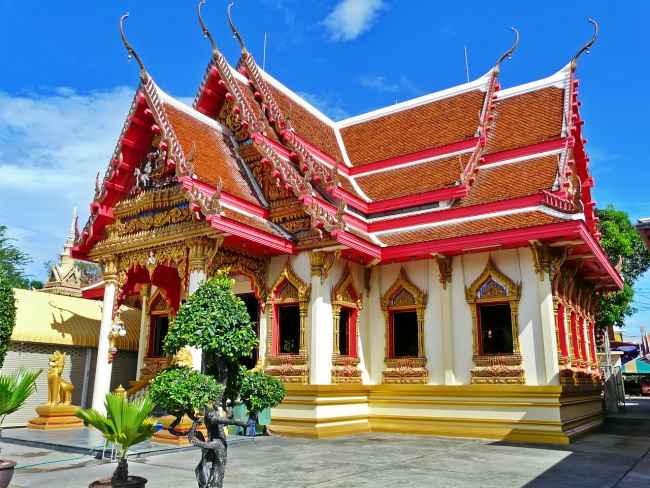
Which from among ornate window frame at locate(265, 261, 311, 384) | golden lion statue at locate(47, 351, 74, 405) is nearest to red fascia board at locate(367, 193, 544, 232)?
ornate window frame at locate(265, 261, 311, 384)

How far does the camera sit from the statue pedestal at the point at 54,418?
1084 centimetres

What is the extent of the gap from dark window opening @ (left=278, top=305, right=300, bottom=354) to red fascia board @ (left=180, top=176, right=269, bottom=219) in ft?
6.46

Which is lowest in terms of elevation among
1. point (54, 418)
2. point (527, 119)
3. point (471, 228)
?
point (54, 418)

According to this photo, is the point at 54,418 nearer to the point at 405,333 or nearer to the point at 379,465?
the point at 379,465

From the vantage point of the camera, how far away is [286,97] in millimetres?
15203

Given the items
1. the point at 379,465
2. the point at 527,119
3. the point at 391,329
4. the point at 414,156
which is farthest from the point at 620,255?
the point at 379,465

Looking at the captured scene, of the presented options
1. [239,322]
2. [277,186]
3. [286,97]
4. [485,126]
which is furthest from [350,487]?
[286,97]

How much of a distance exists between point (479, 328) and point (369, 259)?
2.59 metres

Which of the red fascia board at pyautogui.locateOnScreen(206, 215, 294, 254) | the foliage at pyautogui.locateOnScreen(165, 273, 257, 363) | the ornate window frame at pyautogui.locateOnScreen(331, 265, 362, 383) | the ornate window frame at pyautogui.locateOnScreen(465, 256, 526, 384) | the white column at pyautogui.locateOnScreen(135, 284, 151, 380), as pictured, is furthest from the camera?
the white column at pyautogui.locateOnScreen(135, 284, 151, 380)

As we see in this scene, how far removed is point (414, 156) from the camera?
1406 centimetres

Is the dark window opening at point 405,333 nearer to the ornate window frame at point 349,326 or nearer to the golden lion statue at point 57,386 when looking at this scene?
the ornate window frame at point 349,326

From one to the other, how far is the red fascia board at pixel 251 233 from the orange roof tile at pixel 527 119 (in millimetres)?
5699

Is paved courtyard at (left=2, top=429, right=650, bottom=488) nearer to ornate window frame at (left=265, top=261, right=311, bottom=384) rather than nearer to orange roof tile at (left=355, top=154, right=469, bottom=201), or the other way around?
ornate window frame at (left=265, top=261, right=311, bottom=384)

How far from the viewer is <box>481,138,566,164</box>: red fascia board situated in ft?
40.1
